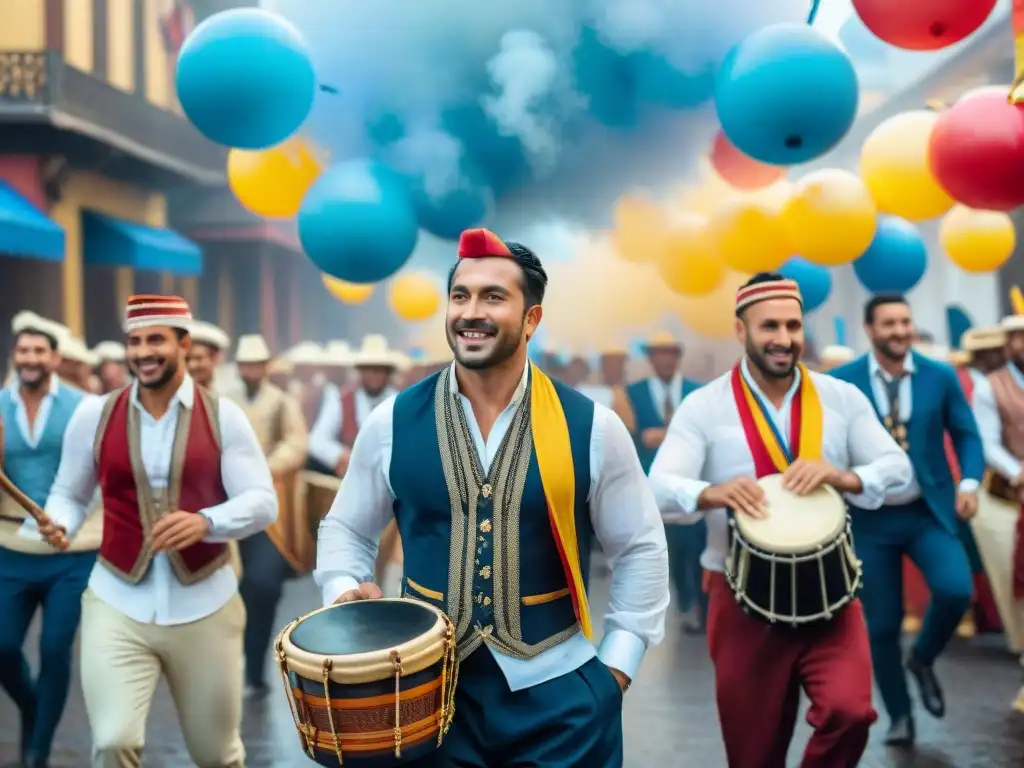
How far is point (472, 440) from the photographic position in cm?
291

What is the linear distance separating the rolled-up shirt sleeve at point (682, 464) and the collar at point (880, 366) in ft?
4.73

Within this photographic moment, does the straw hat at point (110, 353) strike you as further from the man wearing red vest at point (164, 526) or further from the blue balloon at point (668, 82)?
the man wearing red vest at point (164, 526)

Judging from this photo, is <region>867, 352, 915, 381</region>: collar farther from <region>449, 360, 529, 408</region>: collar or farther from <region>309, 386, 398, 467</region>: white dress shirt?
<region>309, 386, 398, 467</region>: white dress shirt

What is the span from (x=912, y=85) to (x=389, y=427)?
1440 centimetres

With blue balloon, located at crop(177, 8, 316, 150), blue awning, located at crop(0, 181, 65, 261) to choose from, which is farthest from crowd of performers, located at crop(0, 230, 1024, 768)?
blue awning, located at crop(0, 181, 65, 261)

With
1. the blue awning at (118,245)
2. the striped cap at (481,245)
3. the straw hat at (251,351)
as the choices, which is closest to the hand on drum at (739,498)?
the striped cap at (481,245)

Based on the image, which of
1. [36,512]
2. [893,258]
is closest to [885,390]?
[893,258]

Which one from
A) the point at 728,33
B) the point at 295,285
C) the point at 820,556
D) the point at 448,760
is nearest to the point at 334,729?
the point at 448,760

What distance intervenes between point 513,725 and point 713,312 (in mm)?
6663

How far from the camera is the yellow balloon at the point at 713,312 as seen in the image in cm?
876

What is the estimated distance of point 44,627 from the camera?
16.4 feet

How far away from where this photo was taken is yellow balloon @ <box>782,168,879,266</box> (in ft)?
21.4

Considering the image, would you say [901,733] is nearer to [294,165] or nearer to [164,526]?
[164,526]

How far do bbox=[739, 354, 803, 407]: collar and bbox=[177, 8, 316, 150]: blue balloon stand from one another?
272 cm
